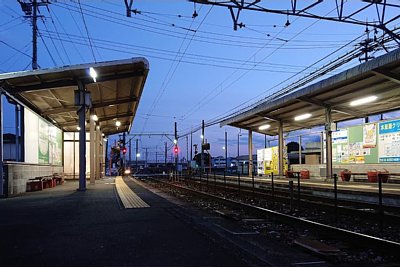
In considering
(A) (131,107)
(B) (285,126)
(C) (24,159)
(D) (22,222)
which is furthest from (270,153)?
(D) (22,222)

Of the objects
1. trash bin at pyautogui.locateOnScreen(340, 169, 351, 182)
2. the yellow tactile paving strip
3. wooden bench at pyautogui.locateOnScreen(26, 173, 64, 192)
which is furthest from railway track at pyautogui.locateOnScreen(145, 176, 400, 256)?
wooden bench at pyautogui.locateOnScreen(26, 173, 64, 192)

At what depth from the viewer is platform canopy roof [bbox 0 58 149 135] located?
19016 mm

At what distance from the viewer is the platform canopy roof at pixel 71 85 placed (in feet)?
62.4

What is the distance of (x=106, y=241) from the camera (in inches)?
299

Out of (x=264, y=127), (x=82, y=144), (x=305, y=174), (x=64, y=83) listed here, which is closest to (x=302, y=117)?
(x=305, y=174)

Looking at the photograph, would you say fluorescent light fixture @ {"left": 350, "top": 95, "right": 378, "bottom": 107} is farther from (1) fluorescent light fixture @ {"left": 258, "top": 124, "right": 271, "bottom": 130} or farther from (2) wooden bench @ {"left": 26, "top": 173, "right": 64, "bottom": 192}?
(2) wooden bench @ {"left": 26, "top": 173, "right": 64, "bottom": 192}

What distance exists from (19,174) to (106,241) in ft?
47.9

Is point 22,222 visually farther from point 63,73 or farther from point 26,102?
point 26,102

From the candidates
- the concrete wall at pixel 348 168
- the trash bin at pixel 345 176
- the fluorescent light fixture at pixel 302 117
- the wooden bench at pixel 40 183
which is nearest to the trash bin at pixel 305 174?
the concrete wall at pixel 348 168

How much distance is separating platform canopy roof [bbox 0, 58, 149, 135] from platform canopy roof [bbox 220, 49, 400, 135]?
867 centimetres

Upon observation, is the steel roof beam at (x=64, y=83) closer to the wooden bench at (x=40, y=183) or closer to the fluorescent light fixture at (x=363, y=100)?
the wooden bench at (x=40, y=183)

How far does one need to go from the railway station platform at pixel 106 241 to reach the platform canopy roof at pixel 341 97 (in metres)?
10.8

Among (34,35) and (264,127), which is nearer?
(34,35)

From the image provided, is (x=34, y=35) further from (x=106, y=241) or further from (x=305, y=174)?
(x=106, y=241)
